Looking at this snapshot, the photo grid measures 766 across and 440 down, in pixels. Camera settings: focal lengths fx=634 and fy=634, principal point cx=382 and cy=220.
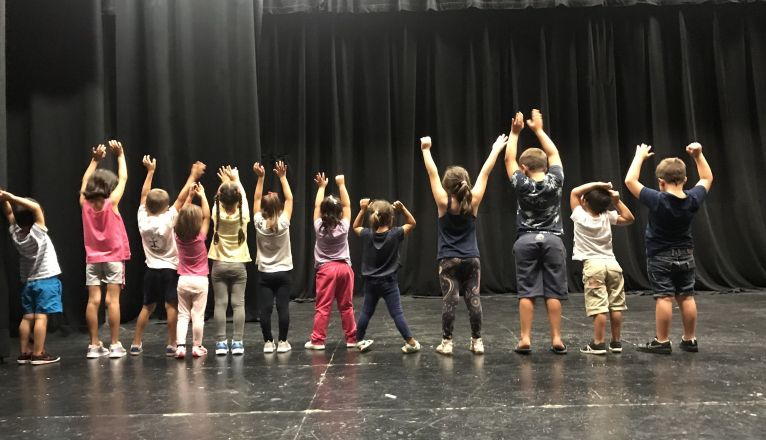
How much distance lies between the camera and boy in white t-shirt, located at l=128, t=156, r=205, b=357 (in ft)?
14.5

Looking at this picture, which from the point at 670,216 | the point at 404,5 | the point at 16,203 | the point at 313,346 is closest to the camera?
the point at 670,216

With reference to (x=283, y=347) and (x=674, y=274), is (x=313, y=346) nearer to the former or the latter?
(x=283, y=347)

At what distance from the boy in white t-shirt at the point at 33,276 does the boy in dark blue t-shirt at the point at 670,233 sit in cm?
389

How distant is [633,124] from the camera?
8086 mm

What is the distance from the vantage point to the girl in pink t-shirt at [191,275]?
4.25 m

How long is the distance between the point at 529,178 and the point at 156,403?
8.24 ft

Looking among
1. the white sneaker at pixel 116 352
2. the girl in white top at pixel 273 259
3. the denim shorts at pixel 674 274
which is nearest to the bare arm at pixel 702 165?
the denim shorts at pixel 674 274

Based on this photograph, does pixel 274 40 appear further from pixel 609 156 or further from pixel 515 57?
pixel 609 156

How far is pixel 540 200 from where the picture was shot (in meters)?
3.97

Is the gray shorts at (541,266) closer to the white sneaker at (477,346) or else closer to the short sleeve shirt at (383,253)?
the white sneaker at (477,346)

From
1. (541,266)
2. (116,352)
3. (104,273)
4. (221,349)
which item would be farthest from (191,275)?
(541,266)

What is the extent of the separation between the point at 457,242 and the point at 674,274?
135cm

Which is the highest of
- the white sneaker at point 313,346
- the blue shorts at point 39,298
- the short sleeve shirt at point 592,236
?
the short sleeve shirt at point 592,236

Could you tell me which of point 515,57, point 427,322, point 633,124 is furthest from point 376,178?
point 633,124
